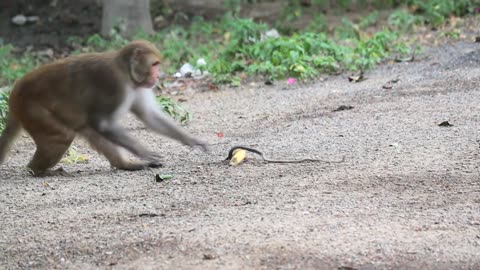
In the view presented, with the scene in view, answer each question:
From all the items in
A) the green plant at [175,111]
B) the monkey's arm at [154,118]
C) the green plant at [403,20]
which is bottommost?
the green plant at [403,20]

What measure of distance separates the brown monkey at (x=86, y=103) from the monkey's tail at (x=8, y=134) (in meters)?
0.10

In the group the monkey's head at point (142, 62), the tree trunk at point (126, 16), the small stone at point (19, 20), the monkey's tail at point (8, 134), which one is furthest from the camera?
the small stone at point (19, 20)

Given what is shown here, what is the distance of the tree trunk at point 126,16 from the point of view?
15023 millimetres

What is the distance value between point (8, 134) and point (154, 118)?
3.82 feet

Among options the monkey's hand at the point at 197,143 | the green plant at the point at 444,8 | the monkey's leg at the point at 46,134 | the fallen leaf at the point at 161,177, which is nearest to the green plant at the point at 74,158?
the monkey's leg at the point at 46,134

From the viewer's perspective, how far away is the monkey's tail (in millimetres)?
7320

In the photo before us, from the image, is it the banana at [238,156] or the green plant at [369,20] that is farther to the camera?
the green plant at [369,20]

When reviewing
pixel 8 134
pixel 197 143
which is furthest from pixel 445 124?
pixel 8 134

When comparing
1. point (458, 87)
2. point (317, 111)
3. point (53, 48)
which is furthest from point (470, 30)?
point (53, 48)

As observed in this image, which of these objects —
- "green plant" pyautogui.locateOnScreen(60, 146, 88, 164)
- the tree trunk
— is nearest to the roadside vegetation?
the tree trunk

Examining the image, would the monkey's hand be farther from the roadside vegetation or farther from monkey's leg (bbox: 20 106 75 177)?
the roadside vegetation

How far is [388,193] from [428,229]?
2.66 feet

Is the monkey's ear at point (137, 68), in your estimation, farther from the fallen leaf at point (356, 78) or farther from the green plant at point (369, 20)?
the green plant at point (369, 20)

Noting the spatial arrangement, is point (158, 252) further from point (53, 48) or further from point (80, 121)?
point (53, 48)
